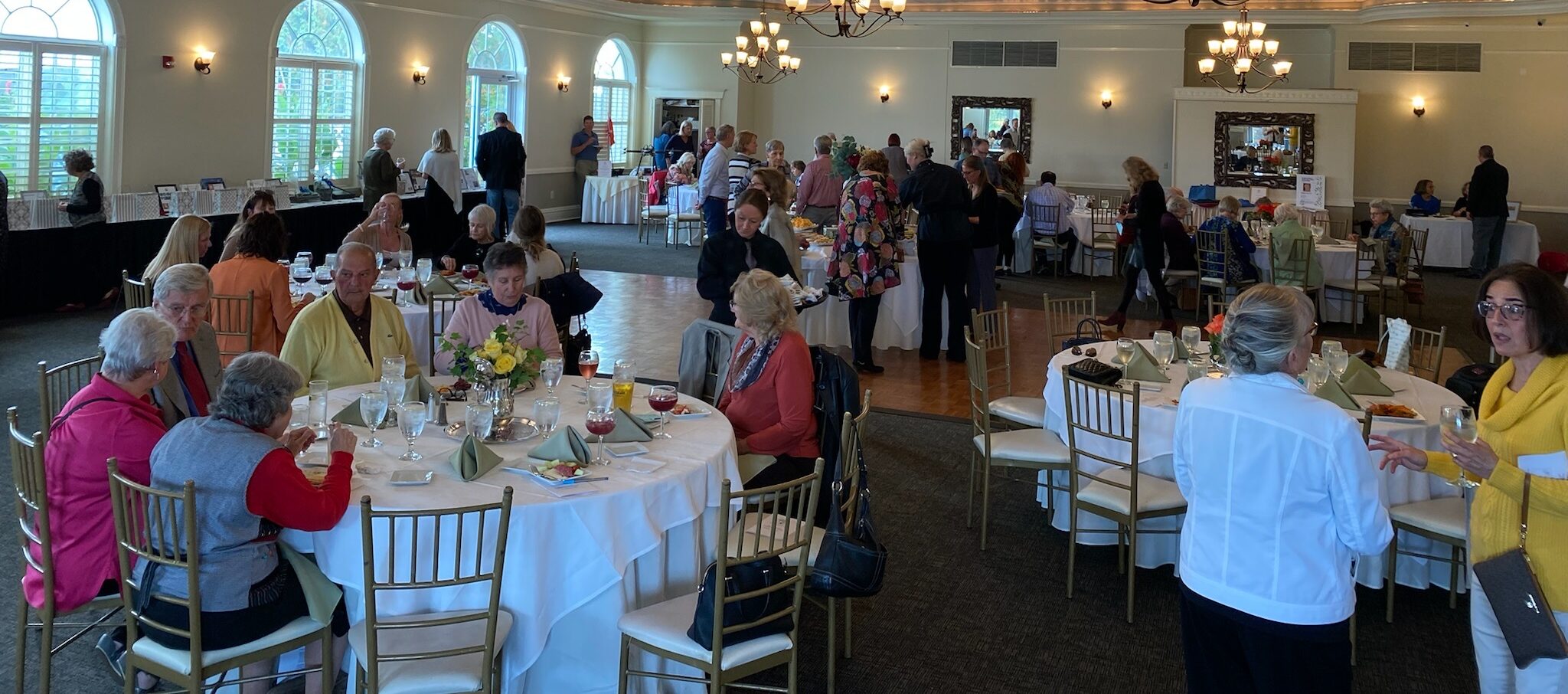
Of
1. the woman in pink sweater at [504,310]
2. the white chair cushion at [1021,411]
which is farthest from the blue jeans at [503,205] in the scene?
the white chair cushion at [1021,411]

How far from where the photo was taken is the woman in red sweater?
4.32m

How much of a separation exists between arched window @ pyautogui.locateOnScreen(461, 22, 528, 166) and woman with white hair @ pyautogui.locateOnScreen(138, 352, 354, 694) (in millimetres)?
12954

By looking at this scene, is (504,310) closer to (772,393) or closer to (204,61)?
(772,393)

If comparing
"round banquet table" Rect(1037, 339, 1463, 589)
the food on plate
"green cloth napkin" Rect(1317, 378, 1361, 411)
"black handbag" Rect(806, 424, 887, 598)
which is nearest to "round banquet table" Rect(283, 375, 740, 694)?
"black handbag" Rect(806, 424, 887, 598)

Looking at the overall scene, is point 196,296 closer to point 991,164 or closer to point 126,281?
point 126,281

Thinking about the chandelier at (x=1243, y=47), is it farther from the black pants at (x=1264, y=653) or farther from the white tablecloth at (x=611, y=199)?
the black pants at (x=1264, y=653)

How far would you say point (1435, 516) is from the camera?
4.37 m

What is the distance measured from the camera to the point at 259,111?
1236 centimetres

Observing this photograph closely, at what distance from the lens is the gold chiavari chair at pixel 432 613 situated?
2.96 metres

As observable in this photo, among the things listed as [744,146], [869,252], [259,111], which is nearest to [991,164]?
[744,146]

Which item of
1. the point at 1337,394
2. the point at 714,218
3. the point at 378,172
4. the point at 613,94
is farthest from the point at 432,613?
the point at 613,94

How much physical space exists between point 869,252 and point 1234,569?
577cm

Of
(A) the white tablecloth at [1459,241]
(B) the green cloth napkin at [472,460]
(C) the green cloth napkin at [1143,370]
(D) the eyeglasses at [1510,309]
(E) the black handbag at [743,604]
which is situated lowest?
(E) the black handbag at [743,604]

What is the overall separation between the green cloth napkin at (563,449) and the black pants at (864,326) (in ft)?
16.4
